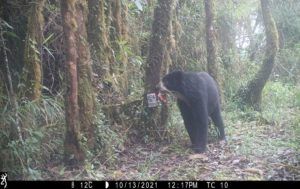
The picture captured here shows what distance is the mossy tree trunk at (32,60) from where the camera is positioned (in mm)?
6051

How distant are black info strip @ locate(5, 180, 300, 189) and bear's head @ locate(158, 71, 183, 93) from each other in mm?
2212

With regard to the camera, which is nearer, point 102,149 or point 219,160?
point 102,149

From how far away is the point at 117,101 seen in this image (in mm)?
7312

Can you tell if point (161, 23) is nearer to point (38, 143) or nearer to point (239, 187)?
point (38, 143)

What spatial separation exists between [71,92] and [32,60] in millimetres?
1061

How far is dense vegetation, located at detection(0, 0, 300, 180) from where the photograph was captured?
5395 millimetres

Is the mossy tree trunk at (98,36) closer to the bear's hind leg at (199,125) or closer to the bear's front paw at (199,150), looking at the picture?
the bear's hind leg at (199,125)

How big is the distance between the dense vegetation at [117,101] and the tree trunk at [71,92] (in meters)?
0.01

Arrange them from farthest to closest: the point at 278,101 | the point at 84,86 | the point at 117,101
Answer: the point at 278,101, the point at 117,101, the point at 84,86

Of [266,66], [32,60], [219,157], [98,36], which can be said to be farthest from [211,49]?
[32,60]

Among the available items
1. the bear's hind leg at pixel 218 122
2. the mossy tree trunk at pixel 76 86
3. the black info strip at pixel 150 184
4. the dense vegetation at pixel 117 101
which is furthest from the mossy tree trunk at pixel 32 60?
the bear's hind leg at pixel 218 122

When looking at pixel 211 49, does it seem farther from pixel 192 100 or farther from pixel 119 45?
pixel 192 100

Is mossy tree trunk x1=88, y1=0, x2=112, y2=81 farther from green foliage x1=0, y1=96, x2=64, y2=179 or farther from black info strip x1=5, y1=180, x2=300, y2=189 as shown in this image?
black info strip x1=5, y1=180, x2=300, y2=189

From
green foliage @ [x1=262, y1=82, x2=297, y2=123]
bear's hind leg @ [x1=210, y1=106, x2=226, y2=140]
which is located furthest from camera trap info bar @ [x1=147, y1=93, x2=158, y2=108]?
green foliage @ [x1=262, y1=82, x2=297, y2=123]
